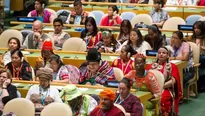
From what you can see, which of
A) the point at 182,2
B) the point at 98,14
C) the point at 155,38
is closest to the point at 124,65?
the point at 155,38

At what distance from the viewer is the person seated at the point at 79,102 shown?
31.5 feet

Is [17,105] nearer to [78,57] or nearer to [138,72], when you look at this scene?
[138,72]

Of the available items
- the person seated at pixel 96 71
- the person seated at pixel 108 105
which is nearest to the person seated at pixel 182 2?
the person seated at pixel 96 71

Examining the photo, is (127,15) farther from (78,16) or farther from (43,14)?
(43,14)

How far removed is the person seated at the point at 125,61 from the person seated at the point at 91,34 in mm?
1589

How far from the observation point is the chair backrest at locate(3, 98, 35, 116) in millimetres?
9656

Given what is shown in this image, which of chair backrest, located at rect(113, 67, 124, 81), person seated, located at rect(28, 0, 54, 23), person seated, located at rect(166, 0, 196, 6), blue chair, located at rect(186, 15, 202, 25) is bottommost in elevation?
chair backrest, located at rect(113, 67, 124, 81)

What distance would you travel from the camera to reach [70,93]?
9.73 m

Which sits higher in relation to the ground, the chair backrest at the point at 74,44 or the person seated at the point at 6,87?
the chair backrest at the point at 74,44

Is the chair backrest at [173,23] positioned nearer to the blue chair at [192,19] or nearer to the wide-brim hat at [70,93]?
the blue chair at [192,19]

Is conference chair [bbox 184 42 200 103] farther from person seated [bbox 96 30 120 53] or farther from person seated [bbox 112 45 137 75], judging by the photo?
person seated [bbox 112 45 137 75]

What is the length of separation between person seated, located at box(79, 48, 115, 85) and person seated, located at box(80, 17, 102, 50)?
2.37 m

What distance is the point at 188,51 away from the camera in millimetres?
12445

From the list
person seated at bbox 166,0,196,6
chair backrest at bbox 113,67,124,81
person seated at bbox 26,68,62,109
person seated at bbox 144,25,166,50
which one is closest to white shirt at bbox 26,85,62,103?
person seated at bbox 26,68,62,109
